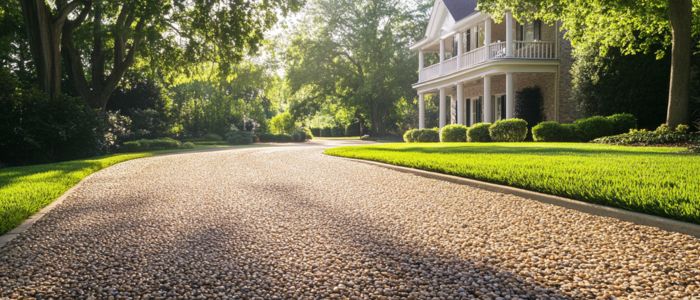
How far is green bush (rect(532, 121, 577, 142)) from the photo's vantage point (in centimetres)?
1689

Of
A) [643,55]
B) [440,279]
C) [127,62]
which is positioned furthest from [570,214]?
[127,62]

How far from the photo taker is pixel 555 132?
1716 centimetres

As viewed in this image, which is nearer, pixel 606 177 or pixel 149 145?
pixel 606 177

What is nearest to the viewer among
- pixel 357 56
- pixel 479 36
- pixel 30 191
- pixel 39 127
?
pixel 30 191

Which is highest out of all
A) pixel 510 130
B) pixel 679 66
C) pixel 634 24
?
pixel 634 24

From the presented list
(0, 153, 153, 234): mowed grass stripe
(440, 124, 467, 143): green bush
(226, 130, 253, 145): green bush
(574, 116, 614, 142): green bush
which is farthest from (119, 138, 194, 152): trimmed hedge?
(574, 116, 614, 142): green bush

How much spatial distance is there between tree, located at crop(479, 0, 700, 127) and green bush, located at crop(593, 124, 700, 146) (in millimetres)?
→ 688

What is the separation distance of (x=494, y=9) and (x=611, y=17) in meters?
3.87

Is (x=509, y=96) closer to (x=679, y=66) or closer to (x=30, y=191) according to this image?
(x=679, y=66)

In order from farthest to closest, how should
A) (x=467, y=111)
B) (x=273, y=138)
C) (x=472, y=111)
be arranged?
(x=273, y=138)
(x=467, y=111)
(x=472, y=111)

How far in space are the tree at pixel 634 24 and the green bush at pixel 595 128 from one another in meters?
1.87

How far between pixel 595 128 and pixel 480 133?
4.61m

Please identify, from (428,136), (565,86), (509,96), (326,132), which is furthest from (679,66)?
(326,132)

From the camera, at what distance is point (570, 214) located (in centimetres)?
525
